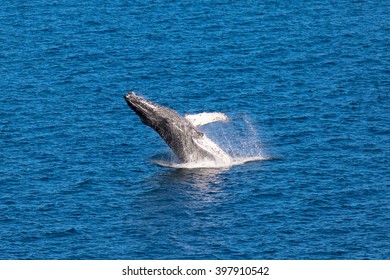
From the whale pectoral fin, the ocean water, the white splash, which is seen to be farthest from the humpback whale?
the ocean water

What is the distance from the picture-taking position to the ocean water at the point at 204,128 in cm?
11406

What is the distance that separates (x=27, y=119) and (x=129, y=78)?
18.7 metres

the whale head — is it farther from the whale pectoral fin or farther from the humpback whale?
the whale pectoral fin

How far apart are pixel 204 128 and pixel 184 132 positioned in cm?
1111

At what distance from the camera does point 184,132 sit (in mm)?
127188

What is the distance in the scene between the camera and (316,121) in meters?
140

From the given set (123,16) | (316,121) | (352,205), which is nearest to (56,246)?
(352,205)

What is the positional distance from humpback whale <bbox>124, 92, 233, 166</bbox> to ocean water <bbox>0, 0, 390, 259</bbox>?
191cm

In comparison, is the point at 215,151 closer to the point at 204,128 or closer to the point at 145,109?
the point at 145,109

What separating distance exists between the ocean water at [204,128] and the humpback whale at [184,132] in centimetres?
191

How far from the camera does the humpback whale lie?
415 feet

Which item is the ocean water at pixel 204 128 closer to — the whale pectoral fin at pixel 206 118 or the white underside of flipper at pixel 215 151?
the white underside of flipper at pixel 215 151

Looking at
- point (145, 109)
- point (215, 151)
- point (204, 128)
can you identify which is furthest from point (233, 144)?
point (145, 109)

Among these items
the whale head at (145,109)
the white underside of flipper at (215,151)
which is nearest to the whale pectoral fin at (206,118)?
the white underside of flipper at (215,151)
